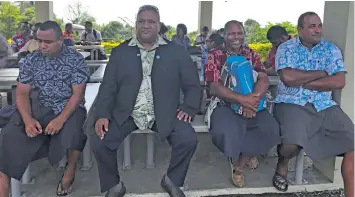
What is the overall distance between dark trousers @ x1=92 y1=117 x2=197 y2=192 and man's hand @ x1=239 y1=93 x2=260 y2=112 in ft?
1.51

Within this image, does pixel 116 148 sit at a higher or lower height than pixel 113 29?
lower

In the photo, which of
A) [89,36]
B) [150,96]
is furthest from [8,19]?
[150,96]

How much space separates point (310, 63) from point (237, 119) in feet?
2.53

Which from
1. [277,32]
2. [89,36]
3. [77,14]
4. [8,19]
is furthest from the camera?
[77,14]

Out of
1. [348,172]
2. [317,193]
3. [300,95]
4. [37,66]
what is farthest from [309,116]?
[37,66]

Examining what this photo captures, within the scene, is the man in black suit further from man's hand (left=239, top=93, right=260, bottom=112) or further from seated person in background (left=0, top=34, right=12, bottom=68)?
seated person in background (left=0, top=34, right=12, bottom=68)

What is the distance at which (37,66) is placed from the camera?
287 cm

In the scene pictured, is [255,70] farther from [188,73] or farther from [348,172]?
[348,172]

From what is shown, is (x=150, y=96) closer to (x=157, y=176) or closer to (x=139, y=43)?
(x=139, y=43)

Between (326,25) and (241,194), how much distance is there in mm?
1674

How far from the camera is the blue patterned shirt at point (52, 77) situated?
9.41 ft

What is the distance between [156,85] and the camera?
2846mm

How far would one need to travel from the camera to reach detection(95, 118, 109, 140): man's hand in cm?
273

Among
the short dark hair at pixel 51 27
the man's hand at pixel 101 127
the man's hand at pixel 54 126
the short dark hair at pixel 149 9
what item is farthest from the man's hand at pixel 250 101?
the short dark hair at pixel 51 27
